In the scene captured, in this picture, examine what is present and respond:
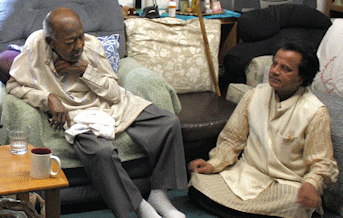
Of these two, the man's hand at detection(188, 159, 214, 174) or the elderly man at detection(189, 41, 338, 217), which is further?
the man's hand at detection(188, 159, 214, 174)

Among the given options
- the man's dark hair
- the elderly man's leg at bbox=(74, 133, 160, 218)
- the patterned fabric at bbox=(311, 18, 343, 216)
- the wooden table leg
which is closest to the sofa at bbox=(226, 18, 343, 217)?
the patterned fabric at bbox=(311, 18, 343, 216)

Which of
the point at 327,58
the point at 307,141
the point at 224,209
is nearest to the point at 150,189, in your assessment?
the point at 224,209

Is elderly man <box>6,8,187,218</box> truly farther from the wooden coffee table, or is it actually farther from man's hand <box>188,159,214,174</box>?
the wooden coffee table

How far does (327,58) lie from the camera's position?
9.53 ft

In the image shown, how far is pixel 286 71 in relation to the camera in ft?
7.02

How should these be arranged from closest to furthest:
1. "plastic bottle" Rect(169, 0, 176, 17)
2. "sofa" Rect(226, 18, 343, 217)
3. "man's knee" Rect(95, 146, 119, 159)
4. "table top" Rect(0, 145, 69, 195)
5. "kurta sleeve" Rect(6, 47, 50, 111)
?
"table top" Rect(0, 145, 69, 195)
"man's knee" Rect(95, 146, 119, 159)
"kurta sleeve" Rect(6, 47, 50, 111)
"sofa" Rect(226, 18, 343, 217)
"plastic bottle" Rect(169, 0, 176, 17)

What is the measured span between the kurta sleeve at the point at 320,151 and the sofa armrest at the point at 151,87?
2.40ft

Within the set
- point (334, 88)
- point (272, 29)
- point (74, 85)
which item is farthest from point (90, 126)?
point (272, 29)

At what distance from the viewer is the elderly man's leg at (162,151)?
2.21 metres

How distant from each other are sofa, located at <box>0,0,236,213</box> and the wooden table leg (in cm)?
56

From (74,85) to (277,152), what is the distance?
3.55 ft

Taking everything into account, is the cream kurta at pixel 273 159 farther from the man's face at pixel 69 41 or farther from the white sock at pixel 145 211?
the man's face at pixel 69 41

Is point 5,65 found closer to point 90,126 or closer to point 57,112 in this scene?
point 57,112

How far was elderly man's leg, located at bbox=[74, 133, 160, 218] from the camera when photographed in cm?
201
